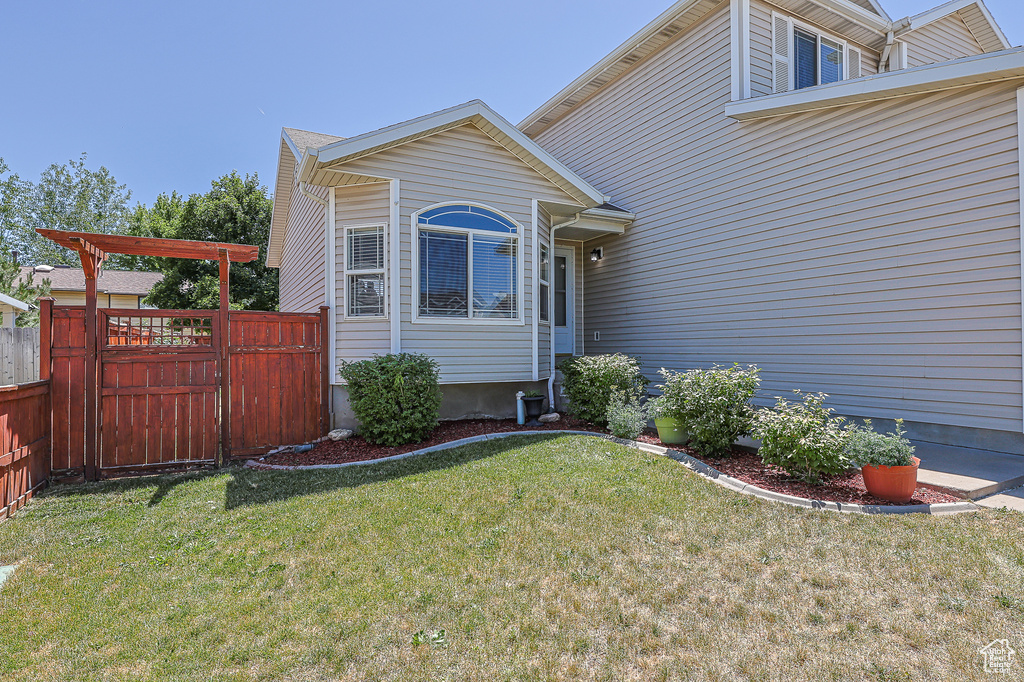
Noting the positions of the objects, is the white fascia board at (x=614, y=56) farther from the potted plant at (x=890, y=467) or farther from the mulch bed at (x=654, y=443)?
the potted plant at (x=890, y=467)

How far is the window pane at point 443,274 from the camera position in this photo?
732 centimetres

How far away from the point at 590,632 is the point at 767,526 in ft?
6.28

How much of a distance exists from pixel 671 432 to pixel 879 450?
7.74ft

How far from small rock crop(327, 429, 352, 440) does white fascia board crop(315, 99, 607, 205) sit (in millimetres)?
3735

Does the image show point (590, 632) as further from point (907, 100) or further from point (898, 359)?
point (907, 100)

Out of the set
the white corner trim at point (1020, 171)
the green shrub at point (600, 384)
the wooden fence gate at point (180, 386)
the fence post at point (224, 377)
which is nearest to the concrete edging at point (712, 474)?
the fence post at point (224, 377)

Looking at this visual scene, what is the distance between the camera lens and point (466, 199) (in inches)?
298

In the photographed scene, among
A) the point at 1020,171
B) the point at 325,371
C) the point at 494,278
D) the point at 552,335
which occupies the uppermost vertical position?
the point at 1020,171

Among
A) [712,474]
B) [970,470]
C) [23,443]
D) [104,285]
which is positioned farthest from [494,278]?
[104,285]

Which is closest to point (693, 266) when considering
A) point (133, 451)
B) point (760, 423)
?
point (760, 423)

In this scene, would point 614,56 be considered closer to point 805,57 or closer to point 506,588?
point 805,57

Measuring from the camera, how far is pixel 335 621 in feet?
8.63

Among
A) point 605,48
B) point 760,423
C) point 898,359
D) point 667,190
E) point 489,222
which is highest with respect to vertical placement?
point 605,48

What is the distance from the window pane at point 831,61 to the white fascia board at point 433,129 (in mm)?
4940
